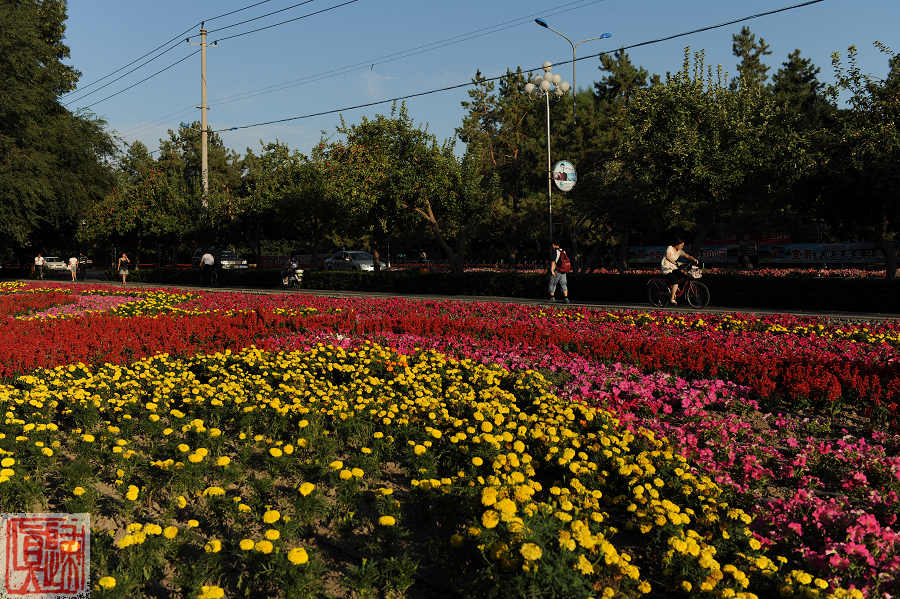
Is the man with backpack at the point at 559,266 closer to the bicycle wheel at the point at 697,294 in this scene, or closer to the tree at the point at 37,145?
the bicycle wheel at the point at 697,294

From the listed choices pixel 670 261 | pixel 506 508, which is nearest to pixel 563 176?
pixel 670 261

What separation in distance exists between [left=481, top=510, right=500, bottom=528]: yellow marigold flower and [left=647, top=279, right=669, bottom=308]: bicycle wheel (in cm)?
1413

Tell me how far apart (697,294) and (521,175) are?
23924 millimetres

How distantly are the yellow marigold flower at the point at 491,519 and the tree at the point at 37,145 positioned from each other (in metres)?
38.0

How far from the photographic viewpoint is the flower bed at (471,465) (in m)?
3.28

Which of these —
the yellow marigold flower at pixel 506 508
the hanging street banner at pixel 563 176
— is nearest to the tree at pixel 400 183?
the hanging street banner at pixel 563 176

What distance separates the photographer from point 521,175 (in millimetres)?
38531

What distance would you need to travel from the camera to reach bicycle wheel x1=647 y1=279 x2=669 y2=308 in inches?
650

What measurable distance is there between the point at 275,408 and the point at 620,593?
138 inches

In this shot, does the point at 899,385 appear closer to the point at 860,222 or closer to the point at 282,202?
the point at 860,222

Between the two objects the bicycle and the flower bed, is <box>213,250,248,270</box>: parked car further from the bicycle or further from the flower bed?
the flower bed

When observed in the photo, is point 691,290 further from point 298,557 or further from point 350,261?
point 350,261

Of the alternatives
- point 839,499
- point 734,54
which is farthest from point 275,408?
point 734,54

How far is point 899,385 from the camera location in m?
6.15
